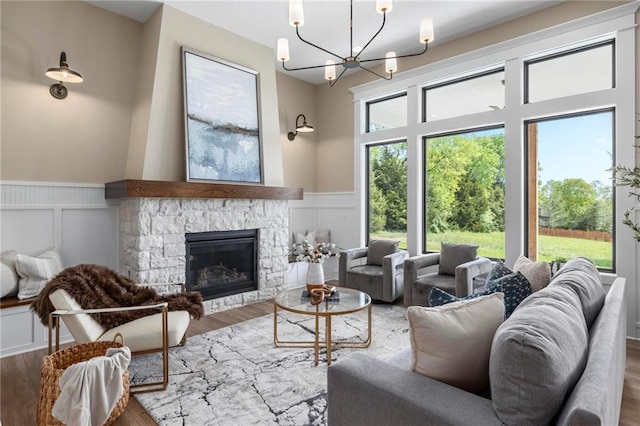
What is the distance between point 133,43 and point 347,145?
3.27 meters

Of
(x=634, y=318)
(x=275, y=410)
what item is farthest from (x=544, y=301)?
(x=634, y=318)

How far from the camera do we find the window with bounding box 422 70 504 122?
436cm

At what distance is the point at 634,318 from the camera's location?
335cm

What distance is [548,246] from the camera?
4027 mm

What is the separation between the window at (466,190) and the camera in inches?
172

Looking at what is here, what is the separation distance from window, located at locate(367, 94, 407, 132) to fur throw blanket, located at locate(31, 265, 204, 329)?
149 inches

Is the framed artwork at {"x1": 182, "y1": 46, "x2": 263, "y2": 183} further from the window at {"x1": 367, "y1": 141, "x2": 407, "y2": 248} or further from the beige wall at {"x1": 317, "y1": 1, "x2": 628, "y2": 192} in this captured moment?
the window at {"x1": 367, "y1": 141, "x2": 407, "y2": 248}

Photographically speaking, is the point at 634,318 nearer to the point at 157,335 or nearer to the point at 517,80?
the point at 517,80

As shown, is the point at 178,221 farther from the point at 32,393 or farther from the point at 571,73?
the point at 571,73

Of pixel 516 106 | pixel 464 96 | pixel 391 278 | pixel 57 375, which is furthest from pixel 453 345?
pixel 464 96

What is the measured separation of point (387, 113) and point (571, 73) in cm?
236

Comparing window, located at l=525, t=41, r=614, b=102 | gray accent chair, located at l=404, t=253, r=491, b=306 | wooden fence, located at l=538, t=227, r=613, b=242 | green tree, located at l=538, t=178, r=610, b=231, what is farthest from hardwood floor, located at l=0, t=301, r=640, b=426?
window, located at l=525, t=41, r=614, b=102

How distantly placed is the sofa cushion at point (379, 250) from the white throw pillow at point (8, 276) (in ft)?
12.6

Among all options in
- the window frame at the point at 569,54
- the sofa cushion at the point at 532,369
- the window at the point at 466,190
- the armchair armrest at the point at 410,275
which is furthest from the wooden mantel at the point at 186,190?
the sofa cushion at the point at 532,369
